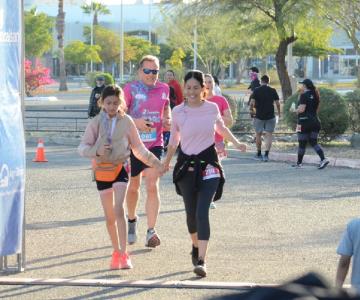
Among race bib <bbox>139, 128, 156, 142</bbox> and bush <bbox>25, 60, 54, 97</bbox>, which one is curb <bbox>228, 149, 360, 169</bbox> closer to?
race bib <bbox>139, 128, 156, 142</bbox>

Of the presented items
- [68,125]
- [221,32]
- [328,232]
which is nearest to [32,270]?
[328,232]

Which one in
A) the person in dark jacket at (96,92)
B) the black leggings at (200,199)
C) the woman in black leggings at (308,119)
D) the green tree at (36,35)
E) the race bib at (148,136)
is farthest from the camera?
the green tree at (36,35)

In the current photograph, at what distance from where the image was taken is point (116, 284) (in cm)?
774

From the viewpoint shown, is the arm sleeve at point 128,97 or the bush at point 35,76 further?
the bush at point 35,76

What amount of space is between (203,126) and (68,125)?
20.5m

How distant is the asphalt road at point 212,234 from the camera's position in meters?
8.05

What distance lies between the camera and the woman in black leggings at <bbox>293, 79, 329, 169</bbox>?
1736 cm

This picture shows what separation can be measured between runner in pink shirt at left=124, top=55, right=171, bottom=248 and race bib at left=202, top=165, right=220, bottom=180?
1164mm

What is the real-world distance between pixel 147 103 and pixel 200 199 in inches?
65.7

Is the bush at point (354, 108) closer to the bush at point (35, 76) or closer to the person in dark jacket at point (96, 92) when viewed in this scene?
the person in dark jacket at point (96, 92)

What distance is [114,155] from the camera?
8.47m

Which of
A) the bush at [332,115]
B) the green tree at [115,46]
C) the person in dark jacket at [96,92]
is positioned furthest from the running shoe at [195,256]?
the green tree at [115,46]

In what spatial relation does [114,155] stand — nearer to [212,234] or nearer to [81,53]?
[212,234]

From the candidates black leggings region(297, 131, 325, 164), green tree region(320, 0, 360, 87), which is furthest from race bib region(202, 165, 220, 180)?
green tree region(320, 0, 360, 87)
